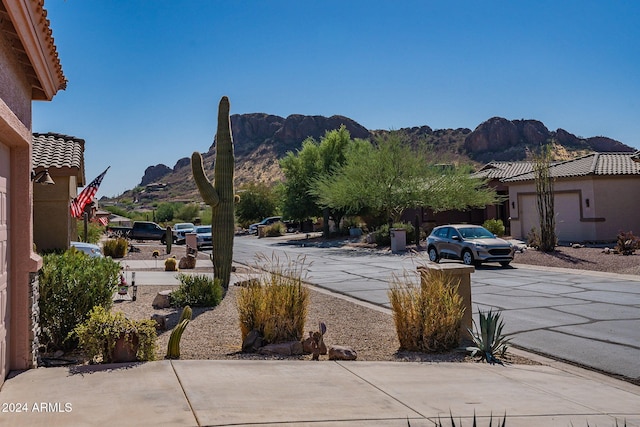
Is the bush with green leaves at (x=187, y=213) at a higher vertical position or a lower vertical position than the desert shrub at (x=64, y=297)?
higher

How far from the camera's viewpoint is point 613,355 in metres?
8.83

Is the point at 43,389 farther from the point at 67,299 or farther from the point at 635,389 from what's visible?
the point at 635,389

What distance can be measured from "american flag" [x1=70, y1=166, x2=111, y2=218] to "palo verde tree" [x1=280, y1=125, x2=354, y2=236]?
2334 centimetres

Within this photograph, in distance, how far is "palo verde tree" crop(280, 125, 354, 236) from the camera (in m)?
48.1

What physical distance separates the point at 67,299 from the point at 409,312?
4.86 m

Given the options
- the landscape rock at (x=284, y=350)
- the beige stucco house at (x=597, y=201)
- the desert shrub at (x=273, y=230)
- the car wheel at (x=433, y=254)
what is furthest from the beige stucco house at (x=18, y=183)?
the desert shrub at (x=273, y=230)

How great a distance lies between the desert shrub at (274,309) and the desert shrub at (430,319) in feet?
4.81

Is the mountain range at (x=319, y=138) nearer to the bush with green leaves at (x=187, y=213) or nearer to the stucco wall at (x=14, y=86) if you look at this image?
the bush with green leaves at (x=187, y=213)

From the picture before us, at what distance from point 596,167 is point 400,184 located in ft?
36.3

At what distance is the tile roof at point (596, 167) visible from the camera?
30875 mm

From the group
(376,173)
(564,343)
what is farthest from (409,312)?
(376,173)

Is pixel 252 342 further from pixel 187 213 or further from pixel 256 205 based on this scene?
pixel 187 213

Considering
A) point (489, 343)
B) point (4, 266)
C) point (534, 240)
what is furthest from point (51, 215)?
point (534, 240)

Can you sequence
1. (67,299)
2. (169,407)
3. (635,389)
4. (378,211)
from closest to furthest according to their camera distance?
(169,407) < (635,389) < (67,299) < (378,211)
